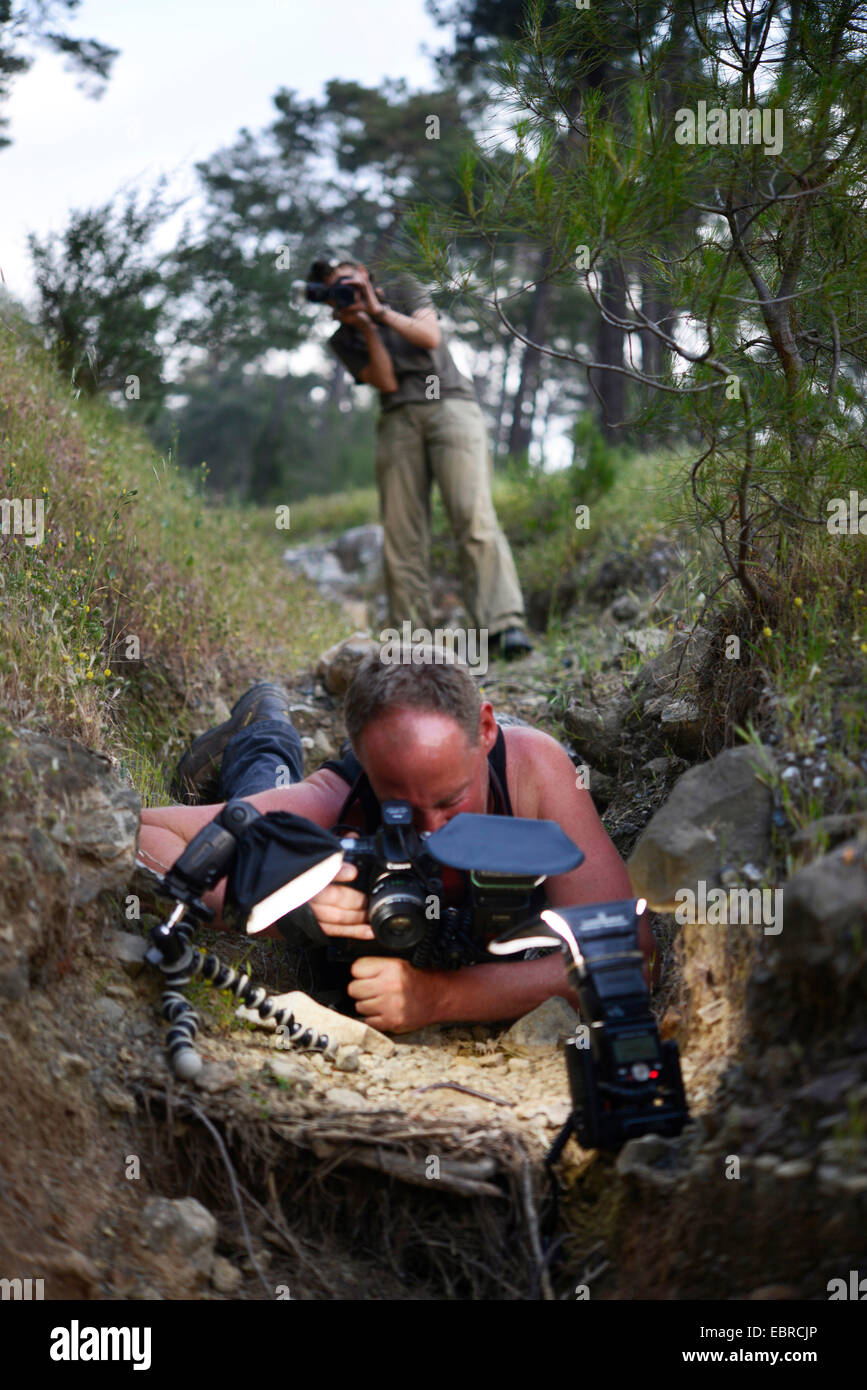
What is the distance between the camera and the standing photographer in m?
5.70

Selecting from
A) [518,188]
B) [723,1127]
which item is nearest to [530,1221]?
[723,1127]

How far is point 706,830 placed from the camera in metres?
2.14

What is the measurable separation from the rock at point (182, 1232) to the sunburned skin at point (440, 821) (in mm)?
699

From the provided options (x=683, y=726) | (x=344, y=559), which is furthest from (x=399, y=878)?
(x=344, y=559)

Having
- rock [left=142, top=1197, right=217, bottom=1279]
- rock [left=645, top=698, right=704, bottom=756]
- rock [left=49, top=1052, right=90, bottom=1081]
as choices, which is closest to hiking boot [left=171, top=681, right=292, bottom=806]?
rock [left=645, top=698, right=704, bottom=756]

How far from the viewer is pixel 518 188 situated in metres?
2.56

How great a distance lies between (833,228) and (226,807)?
2.22 metres

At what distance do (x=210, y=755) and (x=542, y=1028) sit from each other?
5.50 ft

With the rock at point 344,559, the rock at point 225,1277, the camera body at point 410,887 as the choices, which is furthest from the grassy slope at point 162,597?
the rock at point 344,559

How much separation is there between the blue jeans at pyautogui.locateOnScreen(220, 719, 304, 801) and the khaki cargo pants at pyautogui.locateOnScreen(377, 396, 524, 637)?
2553 mm

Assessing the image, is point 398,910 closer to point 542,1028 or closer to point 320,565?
point 542,1028

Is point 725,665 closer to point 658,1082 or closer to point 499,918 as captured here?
point 499,918

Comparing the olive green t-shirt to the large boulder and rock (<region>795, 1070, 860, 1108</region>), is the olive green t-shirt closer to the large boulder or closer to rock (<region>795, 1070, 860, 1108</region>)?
the large boulder

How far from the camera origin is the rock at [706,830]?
83.1 inches
